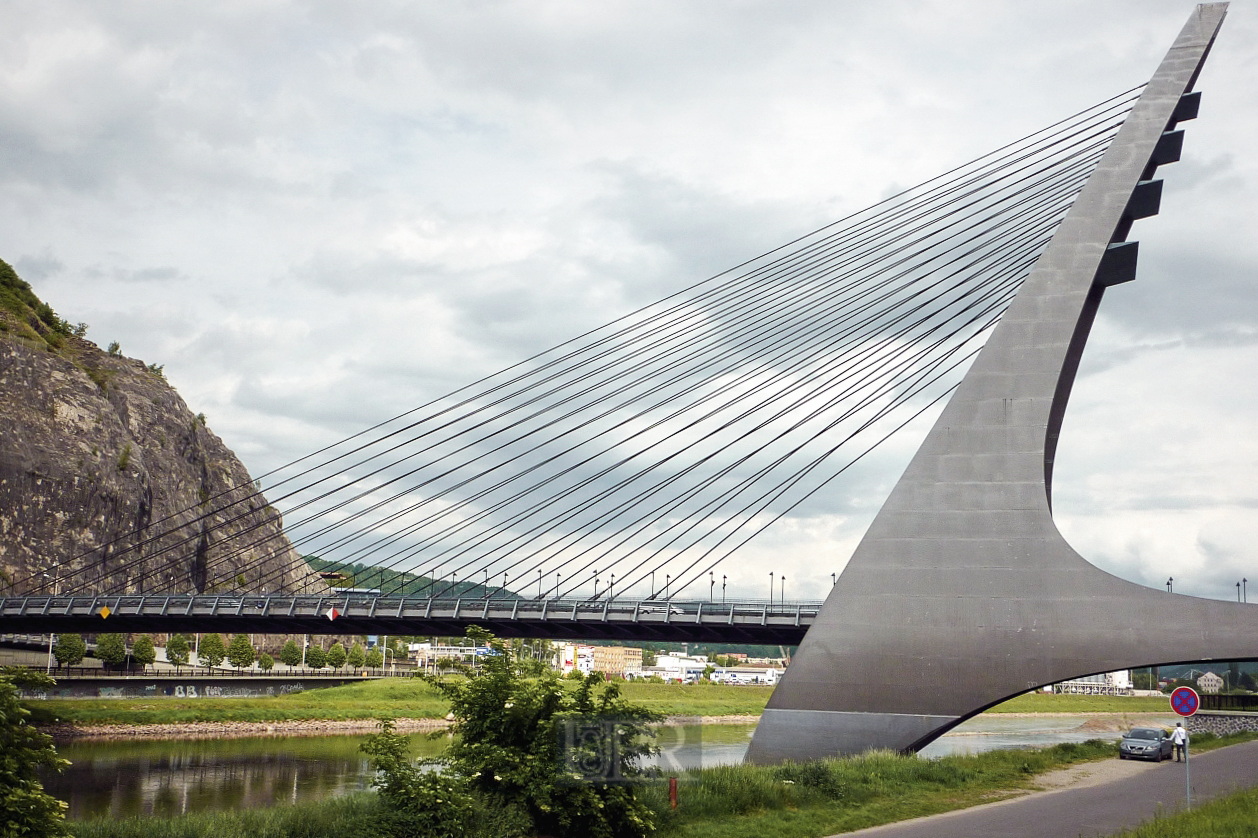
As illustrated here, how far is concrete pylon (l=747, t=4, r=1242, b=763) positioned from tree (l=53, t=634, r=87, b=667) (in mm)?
56097

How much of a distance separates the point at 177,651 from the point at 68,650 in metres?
10.5

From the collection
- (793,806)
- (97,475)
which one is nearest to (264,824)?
(793,806)

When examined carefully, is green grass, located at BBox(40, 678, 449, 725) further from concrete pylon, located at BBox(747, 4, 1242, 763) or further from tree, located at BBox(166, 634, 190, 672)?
concrete pylon, located at BBox(747, 4, 1242, 763)

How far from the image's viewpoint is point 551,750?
14.5 metres

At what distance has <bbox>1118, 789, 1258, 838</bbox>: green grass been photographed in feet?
42.3

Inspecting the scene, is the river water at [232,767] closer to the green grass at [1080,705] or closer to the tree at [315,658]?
the green grass at [1080,705]

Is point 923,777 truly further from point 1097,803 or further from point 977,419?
point 977,419

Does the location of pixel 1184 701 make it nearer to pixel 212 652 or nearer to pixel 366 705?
pixel 366 705

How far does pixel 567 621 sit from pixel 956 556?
13.2m

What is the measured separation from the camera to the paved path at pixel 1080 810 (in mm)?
15750

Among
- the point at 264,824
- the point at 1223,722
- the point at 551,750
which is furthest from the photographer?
the point at 1223,722

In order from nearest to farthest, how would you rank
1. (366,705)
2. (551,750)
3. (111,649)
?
(551,750) < (366,705) < (111,649)

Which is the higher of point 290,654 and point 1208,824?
point 1208,824

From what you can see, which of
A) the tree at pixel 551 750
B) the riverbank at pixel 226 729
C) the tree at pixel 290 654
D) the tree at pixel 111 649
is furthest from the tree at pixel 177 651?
the tree at pixel 551 750
